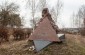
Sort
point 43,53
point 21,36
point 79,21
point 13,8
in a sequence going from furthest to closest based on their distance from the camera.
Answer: point 79,21, point 13,8, point 21,36, point 43,53

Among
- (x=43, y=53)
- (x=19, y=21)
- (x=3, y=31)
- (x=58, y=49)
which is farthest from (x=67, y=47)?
(x=19, y=21)

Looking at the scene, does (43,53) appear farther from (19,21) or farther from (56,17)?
(19,21)

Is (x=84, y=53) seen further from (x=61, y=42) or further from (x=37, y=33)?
(x=37, y=33)

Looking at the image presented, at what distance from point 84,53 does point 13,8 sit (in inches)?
849

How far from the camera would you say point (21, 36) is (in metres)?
23.5

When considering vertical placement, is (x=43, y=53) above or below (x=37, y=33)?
below

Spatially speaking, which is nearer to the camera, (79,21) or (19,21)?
(19,21)

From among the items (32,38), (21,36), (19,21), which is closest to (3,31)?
(21,36)

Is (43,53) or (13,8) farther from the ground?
(13,8)

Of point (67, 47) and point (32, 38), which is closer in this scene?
point (67, 47)

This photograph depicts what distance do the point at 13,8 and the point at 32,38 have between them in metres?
19.4

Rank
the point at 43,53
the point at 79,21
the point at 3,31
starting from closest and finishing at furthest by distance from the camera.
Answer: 1. the point at 43,53
2. the point at 3,31
3. the point at 79,21

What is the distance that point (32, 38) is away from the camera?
13.2 m

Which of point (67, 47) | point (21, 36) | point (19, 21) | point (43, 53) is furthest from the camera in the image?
point (19, 21)
